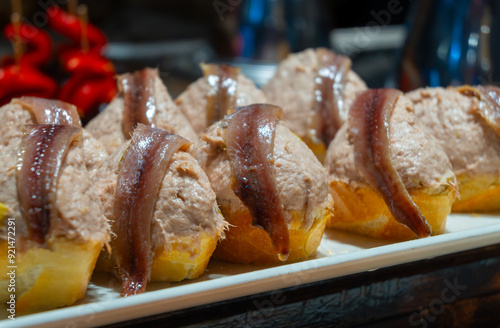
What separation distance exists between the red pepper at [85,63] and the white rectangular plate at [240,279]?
283 cm

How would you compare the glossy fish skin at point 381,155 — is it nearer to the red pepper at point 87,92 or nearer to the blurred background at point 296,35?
the blurred background at point 296,35

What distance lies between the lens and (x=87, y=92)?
4680 mm

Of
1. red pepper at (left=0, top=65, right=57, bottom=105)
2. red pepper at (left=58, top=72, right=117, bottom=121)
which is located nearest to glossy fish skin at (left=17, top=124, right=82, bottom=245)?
red pepper at (left=0, top=65, right=57, bottom=105)

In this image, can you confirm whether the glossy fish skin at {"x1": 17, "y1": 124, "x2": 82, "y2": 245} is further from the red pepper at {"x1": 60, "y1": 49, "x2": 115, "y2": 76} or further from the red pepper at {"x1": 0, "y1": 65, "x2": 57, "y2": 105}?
the red pepper at {"x1": 60, "y1": 49, "x2": 115, "y2": 76}

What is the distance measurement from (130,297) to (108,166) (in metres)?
0.64

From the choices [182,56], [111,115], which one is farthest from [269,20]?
[111,115]

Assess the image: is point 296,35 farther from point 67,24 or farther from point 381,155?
point 381,155

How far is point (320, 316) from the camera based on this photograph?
7.69 feet

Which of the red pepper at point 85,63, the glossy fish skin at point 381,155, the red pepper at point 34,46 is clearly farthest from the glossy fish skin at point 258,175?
the red pepper at point 34,46

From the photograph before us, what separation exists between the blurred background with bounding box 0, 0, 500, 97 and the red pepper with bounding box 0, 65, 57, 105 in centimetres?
103

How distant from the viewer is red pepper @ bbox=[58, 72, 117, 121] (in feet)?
15.4

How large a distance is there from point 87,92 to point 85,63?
0.27m

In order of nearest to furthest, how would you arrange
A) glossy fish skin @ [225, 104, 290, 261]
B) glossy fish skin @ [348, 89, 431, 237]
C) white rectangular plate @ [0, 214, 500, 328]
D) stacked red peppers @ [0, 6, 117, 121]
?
white rectangular plate @ [0, 214, 500, 328] → glossy fish skin @ [225, 104, 290, 261] → glossy fish skin @ [348, 89, 431, 237] → stacked red peppers @ [0, 6, 117, 121]

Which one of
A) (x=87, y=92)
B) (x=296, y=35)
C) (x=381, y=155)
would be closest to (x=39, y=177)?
(x=381, y=155)
